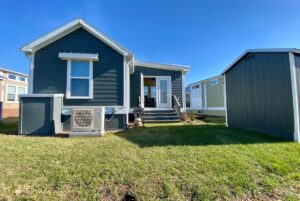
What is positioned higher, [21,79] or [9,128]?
[21,79]

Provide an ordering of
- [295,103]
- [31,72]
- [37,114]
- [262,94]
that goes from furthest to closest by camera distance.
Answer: [31,72], [262,94], [37,114], [295,103]

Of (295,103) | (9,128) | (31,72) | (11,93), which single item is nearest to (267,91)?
(295,103)

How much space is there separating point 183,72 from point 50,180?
10035mm

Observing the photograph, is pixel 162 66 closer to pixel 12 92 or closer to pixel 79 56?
pixel 79 56

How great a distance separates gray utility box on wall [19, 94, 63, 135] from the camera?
5344mm

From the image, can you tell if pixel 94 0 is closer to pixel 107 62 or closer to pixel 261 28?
pixel 107 62

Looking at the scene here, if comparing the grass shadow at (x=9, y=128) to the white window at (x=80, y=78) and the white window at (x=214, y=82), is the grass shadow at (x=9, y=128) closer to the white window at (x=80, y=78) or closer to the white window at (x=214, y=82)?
the white window at (x=80, y=78)

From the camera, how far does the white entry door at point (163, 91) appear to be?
10.9 m

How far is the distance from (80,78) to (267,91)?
273 inches

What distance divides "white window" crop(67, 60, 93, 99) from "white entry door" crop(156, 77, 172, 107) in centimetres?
531

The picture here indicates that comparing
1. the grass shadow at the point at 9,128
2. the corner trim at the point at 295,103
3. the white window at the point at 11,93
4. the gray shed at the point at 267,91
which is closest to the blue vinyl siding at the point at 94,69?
the grass shadow at the point at 9,128

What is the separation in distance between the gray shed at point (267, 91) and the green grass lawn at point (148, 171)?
129cm

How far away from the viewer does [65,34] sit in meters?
6.56

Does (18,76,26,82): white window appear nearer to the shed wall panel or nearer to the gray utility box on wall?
the gray utility box on wall
